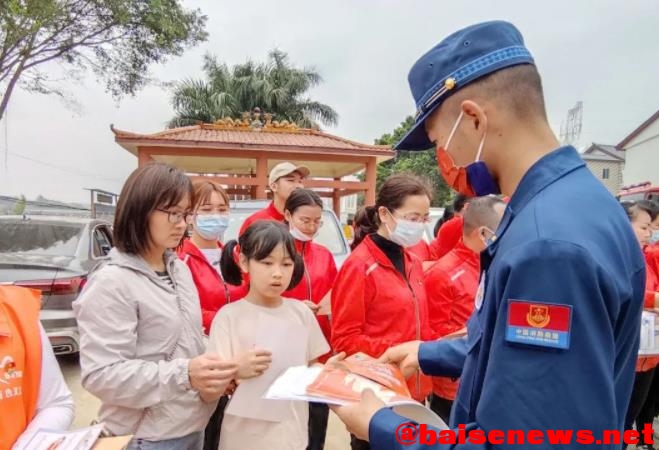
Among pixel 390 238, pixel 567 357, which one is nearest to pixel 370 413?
pixel 567 357

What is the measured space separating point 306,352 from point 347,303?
1.25 ft

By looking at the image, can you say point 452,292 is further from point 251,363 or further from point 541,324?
point 541,324

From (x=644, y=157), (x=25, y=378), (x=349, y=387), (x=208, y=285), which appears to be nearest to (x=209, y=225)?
(x=208, y=285)

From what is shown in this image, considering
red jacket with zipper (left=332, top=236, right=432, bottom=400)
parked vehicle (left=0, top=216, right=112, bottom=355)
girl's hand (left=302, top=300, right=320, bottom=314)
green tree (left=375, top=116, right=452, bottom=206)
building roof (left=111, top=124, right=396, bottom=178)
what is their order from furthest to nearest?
1. green tree (left=375, top=116, right=452, bottom=206)
2. building roof (left=111, top=124, right=396, bottom=178)
3. parked vehicle (left=0, top=216, right=112, bottom=355)
4. girl's hand (left=302, top=300, right=320, bottom=314)
5. red jacket with zipper (left=332, top=236, right=432, bottom=400)

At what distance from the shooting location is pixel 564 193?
0.89 meters

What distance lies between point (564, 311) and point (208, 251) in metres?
2.54

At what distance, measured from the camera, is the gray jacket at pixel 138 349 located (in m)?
1.42

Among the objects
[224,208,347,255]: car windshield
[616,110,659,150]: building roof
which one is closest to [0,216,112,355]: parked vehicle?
[224,208,347,255]: car windshield

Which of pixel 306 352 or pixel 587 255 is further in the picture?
pixel 306 352

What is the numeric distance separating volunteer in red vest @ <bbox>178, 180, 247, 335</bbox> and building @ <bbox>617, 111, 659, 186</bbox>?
28754mm

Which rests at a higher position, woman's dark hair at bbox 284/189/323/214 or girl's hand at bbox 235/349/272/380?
woman's dark hair at bbox 284/189/323/214

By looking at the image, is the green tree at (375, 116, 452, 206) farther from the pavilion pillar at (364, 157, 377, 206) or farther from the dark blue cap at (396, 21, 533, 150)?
the dark blue cap at (396, 21, 533, 150)

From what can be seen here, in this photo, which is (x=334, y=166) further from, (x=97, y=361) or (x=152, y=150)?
(x=97, y=361)

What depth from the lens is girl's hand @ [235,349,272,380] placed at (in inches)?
63.1
